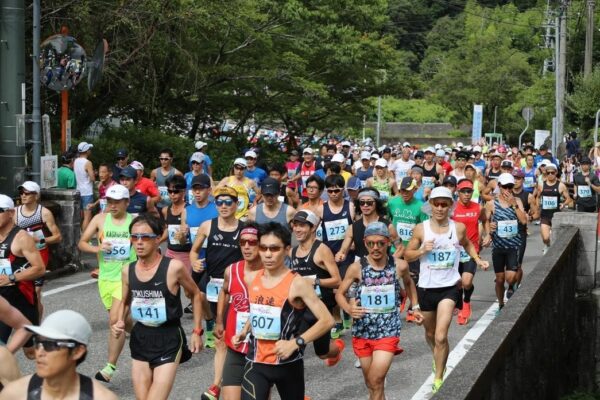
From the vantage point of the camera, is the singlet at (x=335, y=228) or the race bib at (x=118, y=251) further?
the singlet at (x=335, y=228)

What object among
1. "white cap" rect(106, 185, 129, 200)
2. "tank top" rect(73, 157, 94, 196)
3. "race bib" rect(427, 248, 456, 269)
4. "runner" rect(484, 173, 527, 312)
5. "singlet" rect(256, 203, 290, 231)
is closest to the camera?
"race bib" rect(427, 248, 456, 269)

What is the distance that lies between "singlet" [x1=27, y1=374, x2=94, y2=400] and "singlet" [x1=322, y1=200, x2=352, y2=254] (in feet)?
22.5

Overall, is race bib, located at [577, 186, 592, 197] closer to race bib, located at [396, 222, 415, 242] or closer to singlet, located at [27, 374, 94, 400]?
race bib, located at [396, 222, 415, 242]

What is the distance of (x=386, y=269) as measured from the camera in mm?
8148

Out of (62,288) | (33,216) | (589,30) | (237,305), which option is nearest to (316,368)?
(237,305)

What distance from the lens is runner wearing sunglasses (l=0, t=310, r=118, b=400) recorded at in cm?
452

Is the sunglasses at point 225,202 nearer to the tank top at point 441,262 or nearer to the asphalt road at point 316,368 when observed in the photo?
the asphalt road at point 316,368

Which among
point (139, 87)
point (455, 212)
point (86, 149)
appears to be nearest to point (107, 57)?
point (139, 87)

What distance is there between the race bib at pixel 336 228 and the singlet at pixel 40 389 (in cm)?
687

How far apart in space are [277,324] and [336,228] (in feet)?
16.0

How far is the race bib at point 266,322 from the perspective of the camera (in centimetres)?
666

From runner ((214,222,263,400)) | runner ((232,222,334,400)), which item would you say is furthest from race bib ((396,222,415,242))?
runner ((232,222,334,400))

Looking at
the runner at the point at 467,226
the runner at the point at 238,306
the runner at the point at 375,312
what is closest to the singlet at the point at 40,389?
the runner at the point at 238,306

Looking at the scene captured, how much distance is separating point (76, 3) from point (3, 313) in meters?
15.1
